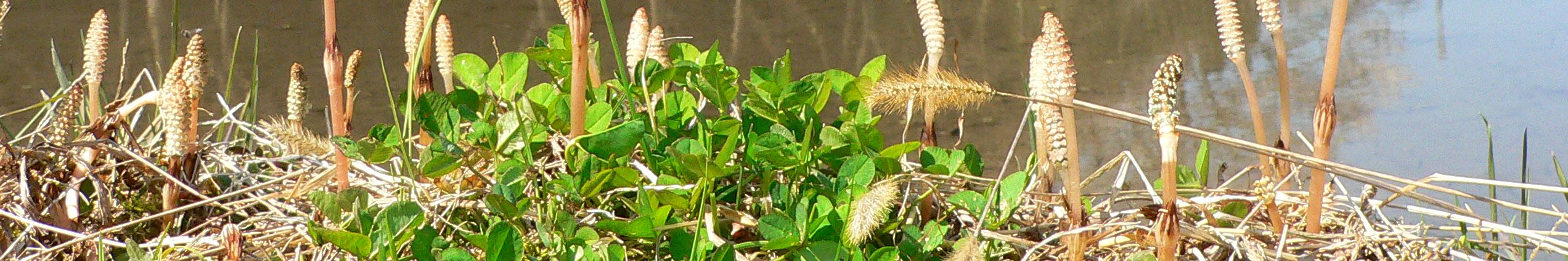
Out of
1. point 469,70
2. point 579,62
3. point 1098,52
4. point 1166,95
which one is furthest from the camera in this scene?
point 1098,52

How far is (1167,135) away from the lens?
30.8 inches

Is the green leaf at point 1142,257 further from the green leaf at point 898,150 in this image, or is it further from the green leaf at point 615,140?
the green leaf at point 615,140

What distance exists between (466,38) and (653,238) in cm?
429

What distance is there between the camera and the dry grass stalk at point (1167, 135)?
77 centimetres

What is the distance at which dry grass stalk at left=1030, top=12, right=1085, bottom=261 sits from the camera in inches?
31.8

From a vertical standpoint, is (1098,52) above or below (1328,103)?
below

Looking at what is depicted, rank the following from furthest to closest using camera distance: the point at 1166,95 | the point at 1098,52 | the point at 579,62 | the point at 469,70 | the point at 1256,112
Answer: the point at 1098,52
the point at 469,70
the point at 1256,112
the point at 579,62
the point at 1166,95

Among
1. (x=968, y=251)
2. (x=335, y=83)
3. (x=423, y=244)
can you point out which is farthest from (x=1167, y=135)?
(x=335, y=83)

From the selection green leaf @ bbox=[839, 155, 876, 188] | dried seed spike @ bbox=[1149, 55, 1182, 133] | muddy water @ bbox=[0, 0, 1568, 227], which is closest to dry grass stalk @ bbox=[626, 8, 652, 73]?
green leaf @ bbox=[839, 155, 876, 188]

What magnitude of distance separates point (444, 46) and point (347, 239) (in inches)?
9.1

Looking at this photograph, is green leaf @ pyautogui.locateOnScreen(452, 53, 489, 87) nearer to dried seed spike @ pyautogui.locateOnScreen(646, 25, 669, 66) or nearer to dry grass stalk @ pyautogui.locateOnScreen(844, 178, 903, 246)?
dried seed spike @ pyautogui.locateOnScreen(646, 25, 669, 66)

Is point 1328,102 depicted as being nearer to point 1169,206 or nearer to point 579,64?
point 1169,206

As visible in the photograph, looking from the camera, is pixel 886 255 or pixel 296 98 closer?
pixel 886 255

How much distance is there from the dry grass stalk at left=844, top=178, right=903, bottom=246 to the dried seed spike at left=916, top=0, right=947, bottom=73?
0.60ft
